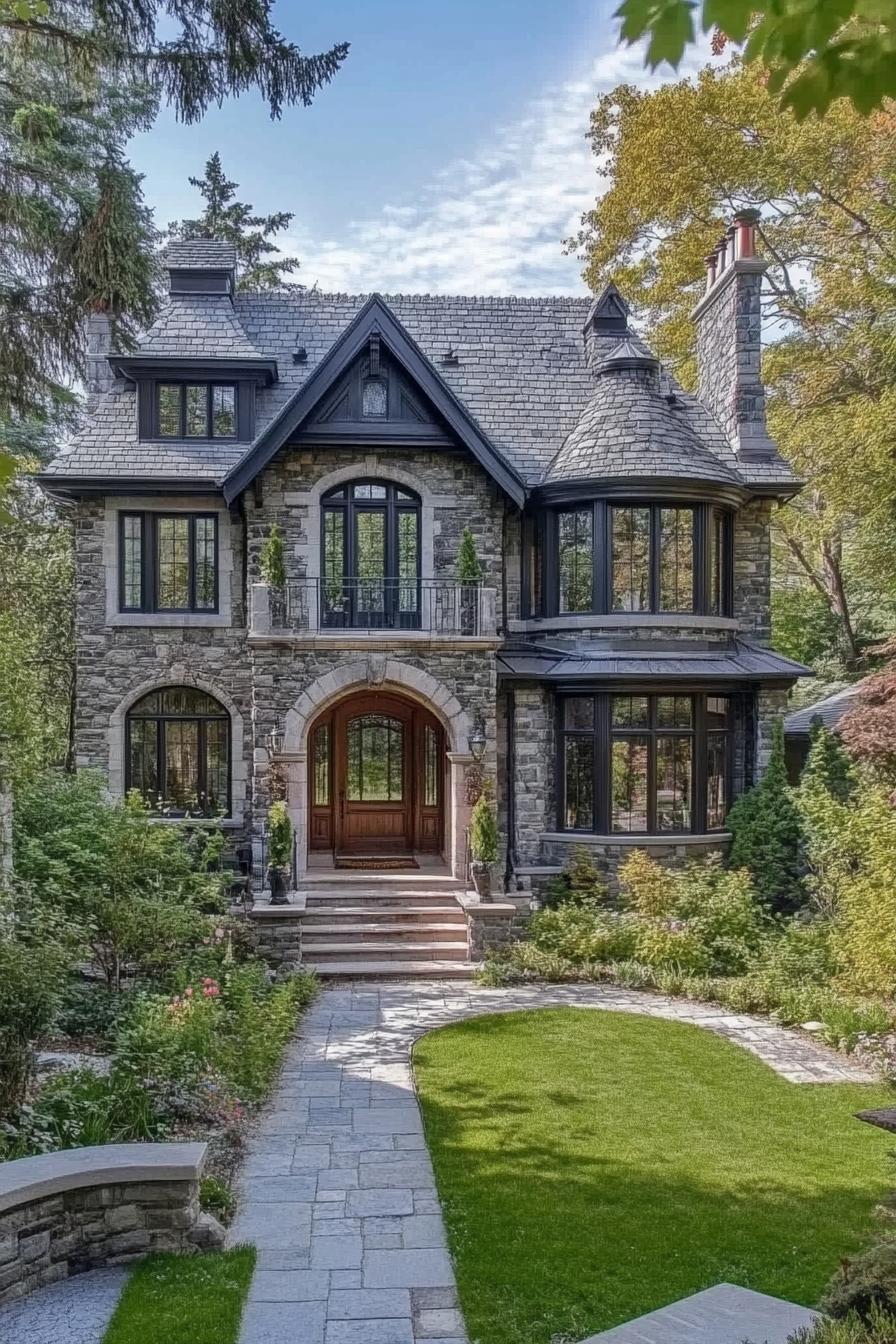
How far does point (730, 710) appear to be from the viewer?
1569 centimetres

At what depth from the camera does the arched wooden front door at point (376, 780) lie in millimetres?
17172

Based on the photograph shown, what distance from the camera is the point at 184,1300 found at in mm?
5191

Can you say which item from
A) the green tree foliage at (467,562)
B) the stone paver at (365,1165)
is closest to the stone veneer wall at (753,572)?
the green tree foliage at (467,562)

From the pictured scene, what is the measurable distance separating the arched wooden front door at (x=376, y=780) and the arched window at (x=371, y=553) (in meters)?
2.55

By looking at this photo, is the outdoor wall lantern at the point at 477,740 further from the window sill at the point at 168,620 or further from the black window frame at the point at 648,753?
the window sill at the point at 168,620

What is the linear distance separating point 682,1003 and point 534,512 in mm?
7997

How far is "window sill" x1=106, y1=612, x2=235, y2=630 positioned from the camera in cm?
1526

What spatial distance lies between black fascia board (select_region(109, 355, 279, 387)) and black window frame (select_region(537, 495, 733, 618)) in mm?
5103

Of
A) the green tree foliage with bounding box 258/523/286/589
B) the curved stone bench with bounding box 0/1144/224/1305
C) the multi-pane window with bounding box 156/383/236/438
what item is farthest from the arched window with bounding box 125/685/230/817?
the curved stone bench with bounding box 0/1144/224/1305

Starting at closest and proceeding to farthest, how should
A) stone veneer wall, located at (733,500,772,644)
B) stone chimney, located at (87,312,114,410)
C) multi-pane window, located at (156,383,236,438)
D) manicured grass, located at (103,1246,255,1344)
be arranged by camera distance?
1. manicured grass, located at (103,1246,255,1344)
2. multi-pane window, located at (156,383,236,438)
3. stone veneer wall, located at (733,500,772,644)
4. stone chimney, located at (87,312,114,410)

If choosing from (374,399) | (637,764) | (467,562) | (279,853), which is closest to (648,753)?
(637,764)

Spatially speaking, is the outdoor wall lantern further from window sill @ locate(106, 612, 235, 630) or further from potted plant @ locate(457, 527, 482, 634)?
window sill @ locate(106, 612, 235, 630)

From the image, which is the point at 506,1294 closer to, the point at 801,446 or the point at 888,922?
the point at 888,922

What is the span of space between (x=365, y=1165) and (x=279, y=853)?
5.93 metres
